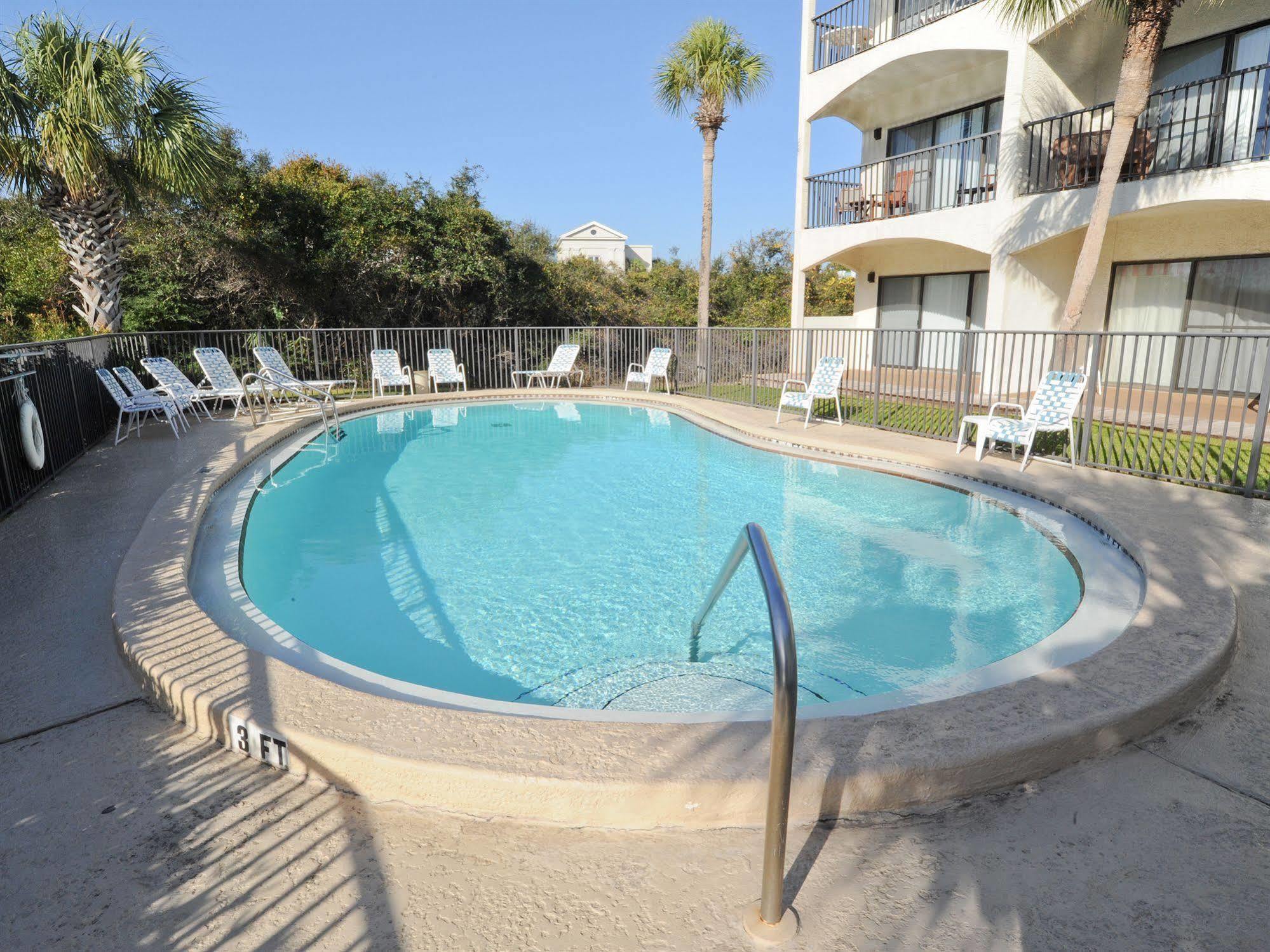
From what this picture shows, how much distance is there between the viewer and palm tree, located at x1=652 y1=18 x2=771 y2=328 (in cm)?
1741

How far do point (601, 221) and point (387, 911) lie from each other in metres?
63.5

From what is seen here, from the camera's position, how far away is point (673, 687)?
399cm

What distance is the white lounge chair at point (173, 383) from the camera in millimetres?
10188

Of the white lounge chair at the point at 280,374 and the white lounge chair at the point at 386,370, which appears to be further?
the white lounge chair at the point at 386,370

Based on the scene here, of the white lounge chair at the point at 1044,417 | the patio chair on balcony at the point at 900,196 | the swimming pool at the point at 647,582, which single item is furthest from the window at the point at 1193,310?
the swimming pool at the point at 647,582

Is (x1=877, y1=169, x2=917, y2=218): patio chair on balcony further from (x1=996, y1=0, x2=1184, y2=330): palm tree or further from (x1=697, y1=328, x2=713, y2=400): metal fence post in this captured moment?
(x1=996, y1=0, x2=1184, y2=330): palm tree

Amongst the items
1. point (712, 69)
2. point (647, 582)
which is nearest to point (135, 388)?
point (647, 582)

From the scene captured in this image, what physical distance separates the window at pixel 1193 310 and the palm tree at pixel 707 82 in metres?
8.36

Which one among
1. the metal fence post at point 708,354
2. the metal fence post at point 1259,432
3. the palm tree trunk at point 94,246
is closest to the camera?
the metal fence post at point 1259,432

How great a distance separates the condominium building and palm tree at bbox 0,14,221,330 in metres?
12.1

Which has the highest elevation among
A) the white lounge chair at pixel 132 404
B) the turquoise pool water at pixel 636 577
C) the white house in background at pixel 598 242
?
the white house in background at pixel 598 242

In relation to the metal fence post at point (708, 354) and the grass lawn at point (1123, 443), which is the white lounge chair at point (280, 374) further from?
the grass lawn at point (1123, 443)

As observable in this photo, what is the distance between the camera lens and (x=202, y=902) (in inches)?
78.2

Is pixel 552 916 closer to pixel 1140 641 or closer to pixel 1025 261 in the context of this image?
pixel 1140 641
